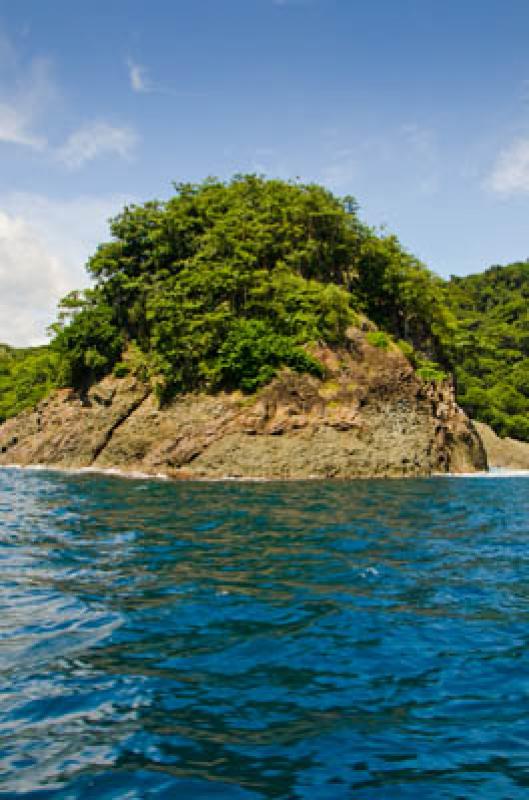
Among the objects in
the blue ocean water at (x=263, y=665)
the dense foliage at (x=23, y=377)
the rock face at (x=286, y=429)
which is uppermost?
the dense foliage at (x=23, y=377)

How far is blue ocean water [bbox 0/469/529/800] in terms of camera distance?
432cm

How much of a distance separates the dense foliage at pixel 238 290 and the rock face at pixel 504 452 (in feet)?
48.1

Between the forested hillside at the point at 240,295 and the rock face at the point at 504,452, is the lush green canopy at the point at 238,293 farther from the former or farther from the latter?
the rock face at the point at 504,452

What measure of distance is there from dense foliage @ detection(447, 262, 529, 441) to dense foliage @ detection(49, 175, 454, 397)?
9.27 m

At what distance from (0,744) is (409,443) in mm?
31582

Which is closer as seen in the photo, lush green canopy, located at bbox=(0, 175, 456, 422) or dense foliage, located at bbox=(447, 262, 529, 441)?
lush green canopy, located at bbox=(0, 175, 456, 422)

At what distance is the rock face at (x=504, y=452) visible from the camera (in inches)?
2153

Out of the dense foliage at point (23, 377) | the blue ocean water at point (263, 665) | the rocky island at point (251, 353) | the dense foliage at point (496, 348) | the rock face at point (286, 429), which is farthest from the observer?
the dense foliage at point (496, 348)

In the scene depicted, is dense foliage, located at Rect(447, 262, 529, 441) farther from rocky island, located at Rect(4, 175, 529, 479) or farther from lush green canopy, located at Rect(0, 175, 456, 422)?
rocky island, located at Rect(4, 175, 529, 479)

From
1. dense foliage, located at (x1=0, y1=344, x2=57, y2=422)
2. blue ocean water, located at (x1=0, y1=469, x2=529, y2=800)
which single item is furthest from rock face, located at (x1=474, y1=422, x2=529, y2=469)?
blue ocean water, located at (x1=0, y1=469, x2=529, y2=800)

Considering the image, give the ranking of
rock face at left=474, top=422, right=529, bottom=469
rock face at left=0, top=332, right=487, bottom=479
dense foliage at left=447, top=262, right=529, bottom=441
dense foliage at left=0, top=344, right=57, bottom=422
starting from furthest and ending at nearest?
1. dense foliage at left=447, top=262, right=529, bottom=441
2. rock face at left=474, top=422, right=529, bottom=469
3. dense foliage at left=0, top=344, right=57, bottom=422
4. rock face at left=0, top=332, right=487, bottom=479

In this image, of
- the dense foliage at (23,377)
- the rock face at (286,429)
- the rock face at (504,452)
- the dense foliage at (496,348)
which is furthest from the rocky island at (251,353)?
the rock face at (504,452)

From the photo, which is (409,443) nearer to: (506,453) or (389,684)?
(506,453)

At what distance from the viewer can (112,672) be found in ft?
19.7
